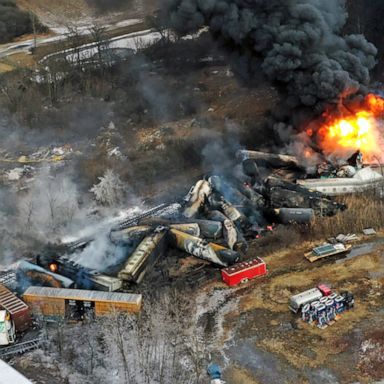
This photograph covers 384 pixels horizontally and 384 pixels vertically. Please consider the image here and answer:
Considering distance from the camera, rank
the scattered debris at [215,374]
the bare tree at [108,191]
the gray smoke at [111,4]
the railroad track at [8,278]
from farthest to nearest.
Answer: the gray smoke at [111,4], the bare tree at [108,191], the railroad track at [8,278], the scattered debris at [215,374]

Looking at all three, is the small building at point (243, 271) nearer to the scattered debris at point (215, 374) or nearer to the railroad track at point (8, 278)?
the scattered debris at point (215, 374)

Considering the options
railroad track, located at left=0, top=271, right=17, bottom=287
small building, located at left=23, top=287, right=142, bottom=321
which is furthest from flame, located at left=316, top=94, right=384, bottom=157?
railroad track, located at left=0, top=271, right=17, bottom=287

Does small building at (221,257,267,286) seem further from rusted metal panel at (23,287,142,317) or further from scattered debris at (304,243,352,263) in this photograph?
rusted metal panel at (23,287,142,317)

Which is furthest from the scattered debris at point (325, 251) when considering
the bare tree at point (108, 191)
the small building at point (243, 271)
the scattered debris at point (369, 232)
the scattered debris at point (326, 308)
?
the bare tree at point (108, 191)

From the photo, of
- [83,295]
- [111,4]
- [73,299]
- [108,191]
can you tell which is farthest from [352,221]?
[111,4]

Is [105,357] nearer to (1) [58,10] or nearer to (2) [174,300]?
(2) [174,300]

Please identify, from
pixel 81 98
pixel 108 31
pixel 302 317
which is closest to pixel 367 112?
pixel 302 317
